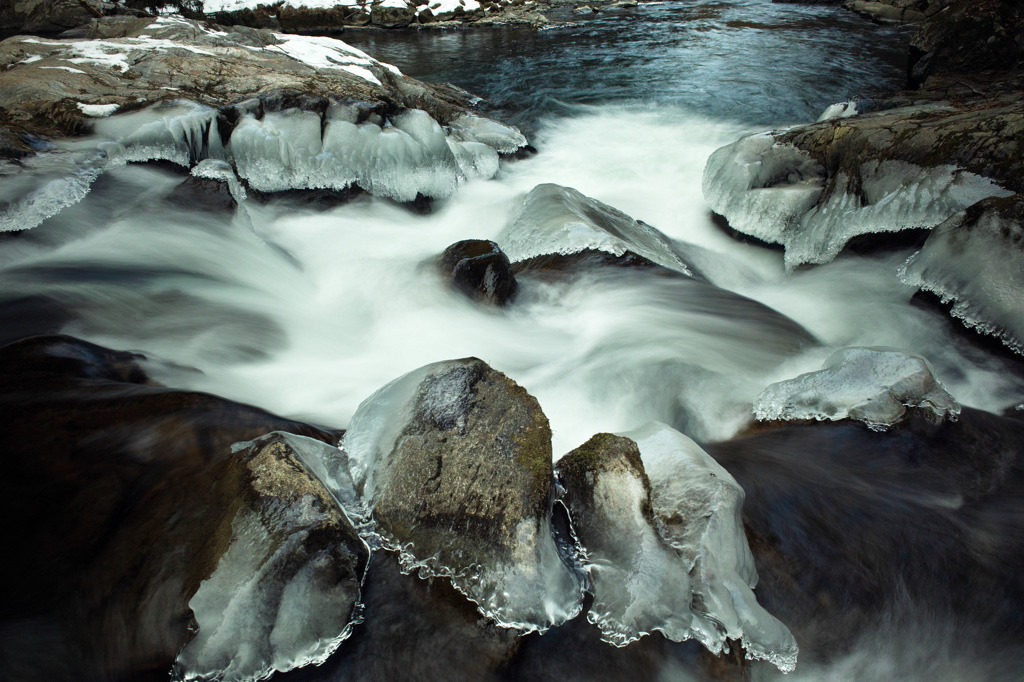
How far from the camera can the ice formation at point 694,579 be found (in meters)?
2.03

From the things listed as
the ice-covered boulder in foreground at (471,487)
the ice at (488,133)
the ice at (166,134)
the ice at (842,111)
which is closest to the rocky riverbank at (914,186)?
the ice at (842,111)

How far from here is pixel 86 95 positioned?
5.79m

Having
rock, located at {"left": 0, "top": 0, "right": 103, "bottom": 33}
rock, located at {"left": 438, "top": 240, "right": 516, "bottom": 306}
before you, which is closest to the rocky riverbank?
rock, located at {"left": 438, "top": 240, "right": 516, "bottom": 306}

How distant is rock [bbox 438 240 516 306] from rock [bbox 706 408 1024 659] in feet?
7.03

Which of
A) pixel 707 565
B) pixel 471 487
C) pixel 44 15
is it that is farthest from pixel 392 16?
pixel 707 565

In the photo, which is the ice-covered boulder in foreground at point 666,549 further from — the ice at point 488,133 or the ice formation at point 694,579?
the ice at point 488,133

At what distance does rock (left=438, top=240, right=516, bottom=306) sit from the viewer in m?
4.55

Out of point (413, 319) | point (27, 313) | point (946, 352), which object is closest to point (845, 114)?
point (946, 352)

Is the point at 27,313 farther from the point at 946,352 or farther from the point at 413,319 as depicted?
the point at 946,352

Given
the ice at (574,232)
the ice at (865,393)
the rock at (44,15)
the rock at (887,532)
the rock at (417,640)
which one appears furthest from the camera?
the rock at (44,15)

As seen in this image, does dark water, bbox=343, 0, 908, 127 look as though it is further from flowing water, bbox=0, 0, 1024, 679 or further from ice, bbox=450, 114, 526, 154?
flowing water, bbox=0, 0, 1024, 679

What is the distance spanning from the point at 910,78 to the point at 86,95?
36.5 ft

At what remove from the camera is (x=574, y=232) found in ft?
16.6

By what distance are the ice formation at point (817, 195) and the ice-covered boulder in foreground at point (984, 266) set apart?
0.58m
